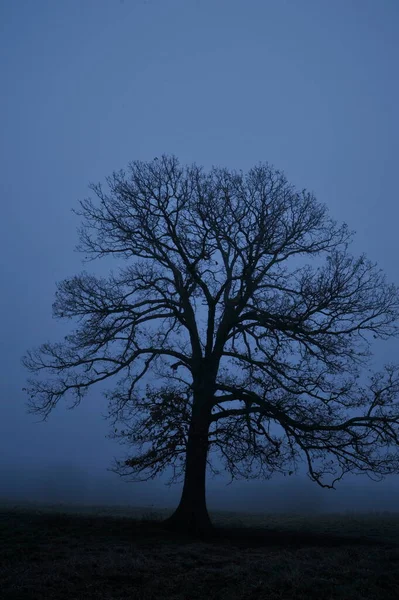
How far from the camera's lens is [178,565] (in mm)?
10445

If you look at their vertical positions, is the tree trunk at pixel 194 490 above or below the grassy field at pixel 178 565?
above

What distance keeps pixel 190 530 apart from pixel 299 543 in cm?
319

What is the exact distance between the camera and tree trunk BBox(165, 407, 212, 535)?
15844 millimetres

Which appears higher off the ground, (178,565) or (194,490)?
(194,490)

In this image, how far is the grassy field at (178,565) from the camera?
8.57 meters

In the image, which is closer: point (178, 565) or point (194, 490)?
point (178, 565)

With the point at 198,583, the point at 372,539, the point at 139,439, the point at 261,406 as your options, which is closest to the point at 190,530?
the point at 139,439

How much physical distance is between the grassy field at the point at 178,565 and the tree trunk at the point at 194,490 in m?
0.65

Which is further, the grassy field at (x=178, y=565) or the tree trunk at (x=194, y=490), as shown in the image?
the tree trunk at (x=194, y=490)

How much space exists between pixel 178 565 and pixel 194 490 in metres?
5.79

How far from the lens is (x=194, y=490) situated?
16203 mm

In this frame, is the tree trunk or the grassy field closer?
the grassy field

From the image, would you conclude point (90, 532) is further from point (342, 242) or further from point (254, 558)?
point (342, 242)

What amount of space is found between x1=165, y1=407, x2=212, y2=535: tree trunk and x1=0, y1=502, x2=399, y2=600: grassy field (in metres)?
0.65
